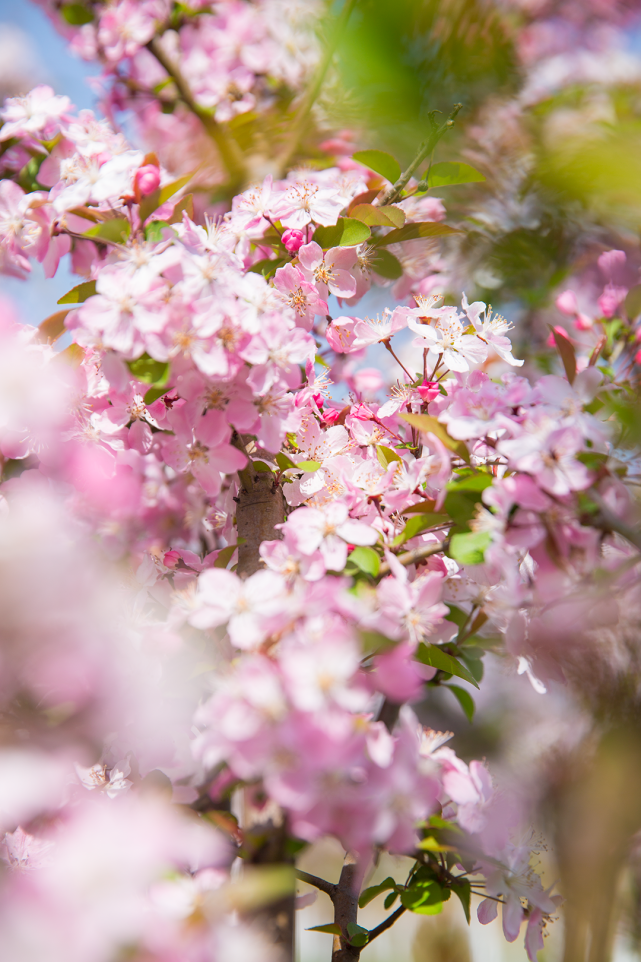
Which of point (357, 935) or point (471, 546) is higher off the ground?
point (471, 546)

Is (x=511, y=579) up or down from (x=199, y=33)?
down

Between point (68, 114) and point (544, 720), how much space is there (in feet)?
5.02

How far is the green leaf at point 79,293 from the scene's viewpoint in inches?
32.3

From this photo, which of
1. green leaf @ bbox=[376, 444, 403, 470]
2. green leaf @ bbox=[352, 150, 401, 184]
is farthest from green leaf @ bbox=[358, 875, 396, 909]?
green leaf @ bbox=[352, 150, 401, 184]

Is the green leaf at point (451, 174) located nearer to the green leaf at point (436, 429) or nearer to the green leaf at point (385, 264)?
the green leaf at point (385, 264)

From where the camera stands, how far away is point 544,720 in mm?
1432

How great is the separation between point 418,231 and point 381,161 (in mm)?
116

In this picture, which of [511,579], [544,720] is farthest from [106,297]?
[544,720]

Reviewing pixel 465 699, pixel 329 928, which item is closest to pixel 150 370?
pixel 465 699

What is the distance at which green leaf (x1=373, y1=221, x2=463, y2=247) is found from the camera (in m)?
0.92

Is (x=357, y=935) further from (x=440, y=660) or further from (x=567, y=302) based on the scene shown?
(x=567, y=302)

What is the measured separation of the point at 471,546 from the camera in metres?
0.61

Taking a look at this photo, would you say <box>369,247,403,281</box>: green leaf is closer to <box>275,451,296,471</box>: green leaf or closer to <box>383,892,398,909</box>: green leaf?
<box>275,451,296,471</box>: green leaf

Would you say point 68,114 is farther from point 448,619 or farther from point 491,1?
point 448,619
